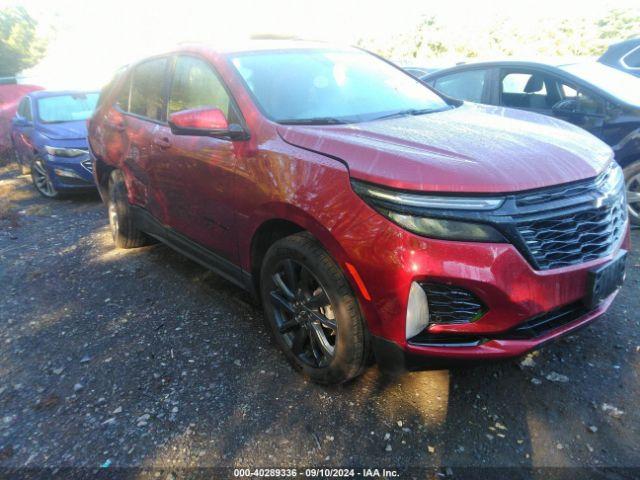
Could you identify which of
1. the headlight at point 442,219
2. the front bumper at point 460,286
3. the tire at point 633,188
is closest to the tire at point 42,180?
the front bumper at point 460,286

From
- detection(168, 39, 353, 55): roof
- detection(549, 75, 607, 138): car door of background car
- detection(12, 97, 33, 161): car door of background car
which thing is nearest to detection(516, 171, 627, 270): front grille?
detection(168, 39, 353, 55): roof

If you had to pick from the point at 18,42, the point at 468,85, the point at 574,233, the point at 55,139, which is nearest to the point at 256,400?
the point at 574,233

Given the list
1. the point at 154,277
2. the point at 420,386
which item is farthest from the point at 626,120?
the point at 154,277

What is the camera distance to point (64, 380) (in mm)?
2715

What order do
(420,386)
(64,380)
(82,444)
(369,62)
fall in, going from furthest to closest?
(369,62)
(64,380)
(420,386)
(82,444)

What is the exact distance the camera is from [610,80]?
4.72m

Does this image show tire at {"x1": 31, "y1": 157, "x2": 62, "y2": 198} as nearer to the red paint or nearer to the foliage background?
the red paint

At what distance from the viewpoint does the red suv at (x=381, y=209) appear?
1865mm

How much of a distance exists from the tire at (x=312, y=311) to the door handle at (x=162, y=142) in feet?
3.99

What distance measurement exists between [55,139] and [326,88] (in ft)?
17.4

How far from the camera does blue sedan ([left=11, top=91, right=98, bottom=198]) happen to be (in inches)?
257

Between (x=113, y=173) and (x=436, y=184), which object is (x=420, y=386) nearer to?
(x=436, y=184)

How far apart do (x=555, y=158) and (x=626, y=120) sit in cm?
282

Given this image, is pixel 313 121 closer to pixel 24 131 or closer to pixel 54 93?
pixel 24 131
